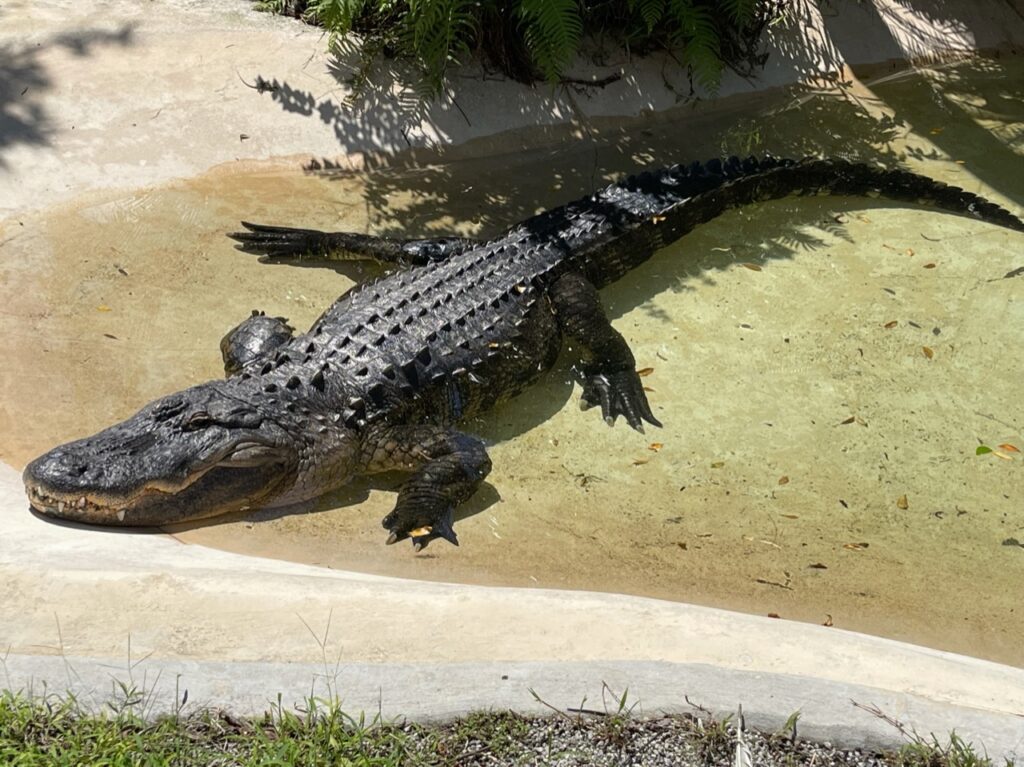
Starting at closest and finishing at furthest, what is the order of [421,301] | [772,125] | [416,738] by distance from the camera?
[416,738] → [421,301] → [772,125]

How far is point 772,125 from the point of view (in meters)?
7.24

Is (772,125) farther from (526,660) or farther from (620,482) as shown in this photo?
(526,660)

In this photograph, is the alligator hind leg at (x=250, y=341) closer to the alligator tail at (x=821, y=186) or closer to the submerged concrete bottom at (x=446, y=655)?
the submerged concrete bottom at (x=446, y=655)

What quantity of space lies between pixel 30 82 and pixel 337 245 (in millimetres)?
2076

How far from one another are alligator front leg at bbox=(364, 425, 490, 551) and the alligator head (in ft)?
0.97

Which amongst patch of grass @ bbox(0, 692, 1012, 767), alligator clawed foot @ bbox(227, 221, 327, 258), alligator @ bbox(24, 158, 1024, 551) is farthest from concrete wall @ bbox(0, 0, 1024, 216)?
patch of grass @ bbox(0, 692, 1012, 767)

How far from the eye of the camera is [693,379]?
16.7 ft

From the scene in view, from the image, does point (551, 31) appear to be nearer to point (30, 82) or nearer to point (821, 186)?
point (821, 186)

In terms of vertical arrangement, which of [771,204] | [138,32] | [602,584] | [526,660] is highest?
[138,32]

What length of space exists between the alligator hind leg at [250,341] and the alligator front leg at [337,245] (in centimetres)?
79

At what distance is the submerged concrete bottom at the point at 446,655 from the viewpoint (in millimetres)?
2865

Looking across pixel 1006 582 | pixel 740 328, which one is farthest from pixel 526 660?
pixel 740 328

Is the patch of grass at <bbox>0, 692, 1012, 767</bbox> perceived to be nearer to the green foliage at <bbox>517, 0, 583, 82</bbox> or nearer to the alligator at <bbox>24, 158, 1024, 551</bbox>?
the alligator at <bbox>24, 158, 1024, 551</bbox>

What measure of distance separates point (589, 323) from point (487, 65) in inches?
95.3
